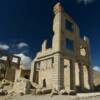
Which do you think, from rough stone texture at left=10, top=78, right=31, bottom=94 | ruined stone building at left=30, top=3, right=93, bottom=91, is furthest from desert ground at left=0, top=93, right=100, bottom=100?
ruined stone building at left=30, top=3, right=93, bottom=91

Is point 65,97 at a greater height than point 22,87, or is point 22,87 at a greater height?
point 22,87

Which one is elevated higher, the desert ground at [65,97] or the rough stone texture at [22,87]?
the rough stone texture at [22,87]

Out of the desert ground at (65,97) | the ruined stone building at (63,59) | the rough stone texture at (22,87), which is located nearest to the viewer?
the desert ground at (65,97)

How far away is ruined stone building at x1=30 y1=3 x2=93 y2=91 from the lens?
2114cm

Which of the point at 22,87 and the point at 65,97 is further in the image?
the point at 22,87

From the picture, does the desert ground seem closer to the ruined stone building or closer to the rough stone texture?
the rough stone texture

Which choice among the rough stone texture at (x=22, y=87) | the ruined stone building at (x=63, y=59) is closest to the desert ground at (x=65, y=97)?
the rough stone texture at (x=22, y=87)

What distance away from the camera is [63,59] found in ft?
71.6

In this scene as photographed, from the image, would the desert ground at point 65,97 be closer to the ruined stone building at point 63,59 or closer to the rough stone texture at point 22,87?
the rough stone texture at point 22,87

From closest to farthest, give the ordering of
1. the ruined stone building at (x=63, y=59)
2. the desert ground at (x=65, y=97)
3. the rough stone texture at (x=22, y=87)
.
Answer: the desert ground at (x=65, y=97) < the rough stone texture at (x=22, y=87) < the ruined stone building at (x=63, y=59)

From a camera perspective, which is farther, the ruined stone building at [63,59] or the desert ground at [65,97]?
the ruined stone building at [63,59]

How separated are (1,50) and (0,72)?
432 centimetres

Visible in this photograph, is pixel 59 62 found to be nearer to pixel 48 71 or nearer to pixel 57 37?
pixel 57 37

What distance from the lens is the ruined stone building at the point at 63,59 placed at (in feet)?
69.4
